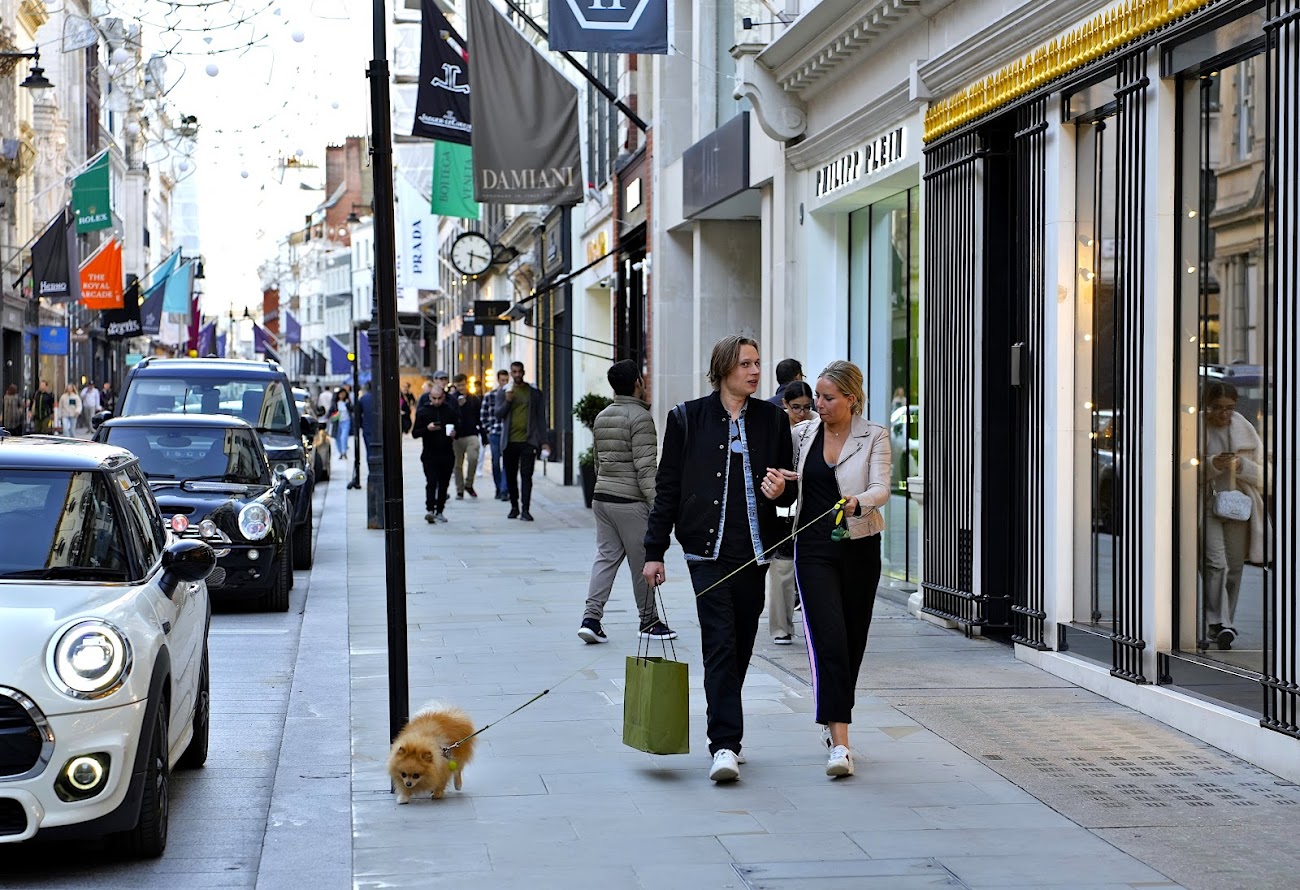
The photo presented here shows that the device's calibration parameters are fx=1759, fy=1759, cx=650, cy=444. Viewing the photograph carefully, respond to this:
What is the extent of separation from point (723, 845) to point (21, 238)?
56124 mm

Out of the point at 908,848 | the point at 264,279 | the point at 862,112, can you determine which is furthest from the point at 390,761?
the point at 264,279

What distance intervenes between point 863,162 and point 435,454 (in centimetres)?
962

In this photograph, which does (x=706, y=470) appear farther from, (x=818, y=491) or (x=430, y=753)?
(x=430, y=753)

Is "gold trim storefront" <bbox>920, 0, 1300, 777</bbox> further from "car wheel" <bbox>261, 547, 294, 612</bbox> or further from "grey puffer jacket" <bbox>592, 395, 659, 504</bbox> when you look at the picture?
"car wheel" <bbox>261, 547, 294, 612</bbox>

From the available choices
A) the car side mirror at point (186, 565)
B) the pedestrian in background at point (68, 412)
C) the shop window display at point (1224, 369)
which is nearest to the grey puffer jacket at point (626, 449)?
the shop window display at point (1224, 369)

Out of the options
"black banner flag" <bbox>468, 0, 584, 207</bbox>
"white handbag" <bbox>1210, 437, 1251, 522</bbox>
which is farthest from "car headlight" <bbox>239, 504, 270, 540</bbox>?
"white handbag" <bbox>1210, 437, 1251, 522</bbox>

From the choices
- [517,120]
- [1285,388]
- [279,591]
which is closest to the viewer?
[1285,388]

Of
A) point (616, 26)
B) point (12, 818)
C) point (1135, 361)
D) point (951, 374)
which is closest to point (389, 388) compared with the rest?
point (12, 818)

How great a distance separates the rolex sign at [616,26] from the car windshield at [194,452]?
461 cm

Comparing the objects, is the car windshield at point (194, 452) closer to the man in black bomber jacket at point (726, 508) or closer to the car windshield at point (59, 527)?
the car windshield at point (59, 527)

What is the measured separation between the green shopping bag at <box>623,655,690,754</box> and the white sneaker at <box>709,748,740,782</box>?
14cm

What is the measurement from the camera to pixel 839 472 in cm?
751

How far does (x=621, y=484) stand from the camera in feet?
37.9

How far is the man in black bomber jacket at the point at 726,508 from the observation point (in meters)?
7.25
